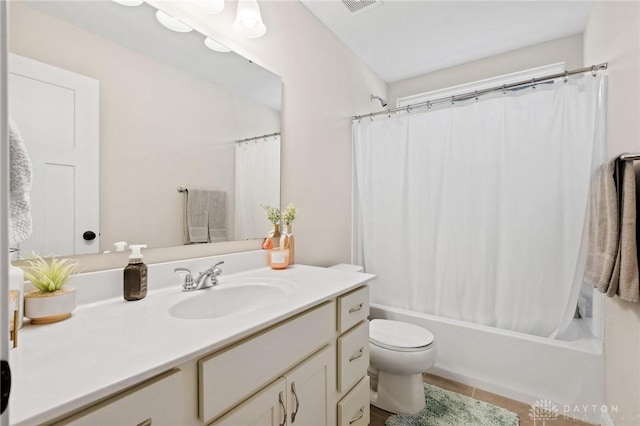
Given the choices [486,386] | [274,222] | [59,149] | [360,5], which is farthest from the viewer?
[360,5]

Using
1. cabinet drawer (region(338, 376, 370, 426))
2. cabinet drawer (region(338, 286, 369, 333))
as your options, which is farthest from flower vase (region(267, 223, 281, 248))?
cabinet drawer (region(338, 376, 370, 426))

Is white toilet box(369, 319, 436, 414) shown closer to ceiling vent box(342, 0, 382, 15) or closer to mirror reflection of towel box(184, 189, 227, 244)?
mirror reflection of towel box(184, 189, 227, 244)

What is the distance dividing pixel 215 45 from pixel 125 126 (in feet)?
1.94

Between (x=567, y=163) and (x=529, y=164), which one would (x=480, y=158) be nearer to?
(x=529, y=164)

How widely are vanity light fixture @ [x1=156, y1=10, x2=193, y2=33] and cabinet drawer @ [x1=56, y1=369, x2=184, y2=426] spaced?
1.28m

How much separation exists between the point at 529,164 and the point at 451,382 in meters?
1.49

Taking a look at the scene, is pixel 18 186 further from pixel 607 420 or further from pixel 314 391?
pixel 607 420

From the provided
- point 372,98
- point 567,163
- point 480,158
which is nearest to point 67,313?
point 480,158

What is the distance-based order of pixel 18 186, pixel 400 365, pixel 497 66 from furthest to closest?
pixel 497 66
pixel 400 365
pixel 18 186

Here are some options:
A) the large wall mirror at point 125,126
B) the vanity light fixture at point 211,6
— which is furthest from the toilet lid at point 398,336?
the vanity light fixture at point 211,6

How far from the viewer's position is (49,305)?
0.78 m

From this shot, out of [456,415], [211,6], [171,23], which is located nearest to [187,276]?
[171,23]

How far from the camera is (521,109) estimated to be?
1.87 metres

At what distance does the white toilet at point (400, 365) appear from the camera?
5.13 ft
